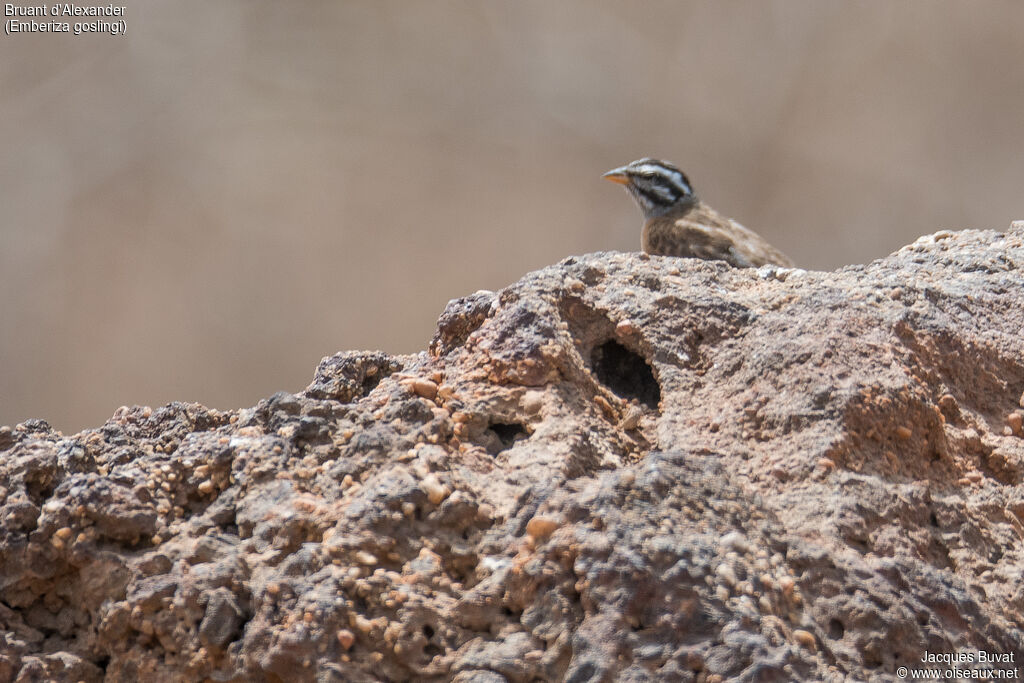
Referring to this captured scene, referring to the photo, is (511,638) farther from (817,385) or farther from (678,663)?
(817,385)

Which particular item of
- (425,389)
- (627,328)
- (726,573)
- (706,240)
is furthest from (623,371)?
(706,240)

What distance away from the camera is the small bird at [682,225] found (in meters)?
3.92

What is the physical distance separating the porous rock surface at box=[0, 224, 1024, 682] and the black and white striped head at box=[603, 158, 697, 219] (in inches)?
105

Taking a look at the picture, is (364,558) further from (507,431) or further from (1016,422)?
(1016,422)

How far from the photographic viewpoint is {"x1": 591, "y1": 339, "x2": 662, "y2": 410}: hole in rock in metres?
2.03

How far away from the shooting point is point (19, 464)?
1.75 m

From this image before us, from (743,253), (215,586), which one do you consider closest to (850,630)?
(215,586)

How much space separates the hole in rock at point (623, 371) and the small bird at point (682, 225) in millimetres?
1735

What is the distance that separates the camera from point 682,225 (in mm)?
4355

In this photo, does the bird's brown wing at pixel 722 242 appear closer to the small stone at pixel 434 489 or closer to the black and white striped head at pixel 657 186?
the black and white striped head at pixel 657 186

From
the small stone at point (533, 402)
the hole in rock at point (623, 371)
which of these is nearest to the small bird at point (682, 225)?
the hole in rock at point (623, 371)

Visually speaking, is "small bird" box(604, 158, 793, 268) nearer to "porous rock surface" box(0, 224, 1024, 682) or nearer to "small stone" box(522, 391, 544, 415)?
"porous rock surface" box(0, 224, 1024, 682)

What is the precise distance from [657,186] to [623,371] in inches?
115

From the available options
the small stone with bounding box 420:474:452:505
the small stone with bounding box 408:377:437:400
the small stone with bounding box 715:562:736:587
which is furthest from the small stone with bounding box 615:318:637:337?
the small stone with bounding box 715:562:736:587
